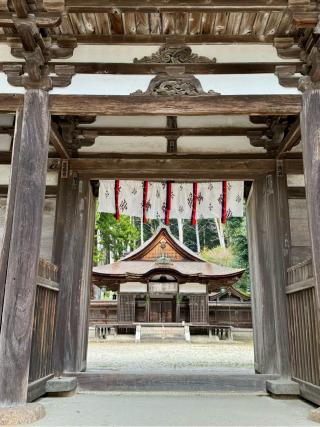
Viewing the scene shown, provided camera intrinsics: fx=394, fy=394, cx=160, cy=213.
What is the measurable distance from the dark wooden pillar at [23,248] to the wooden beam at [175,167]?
1798 millimetres

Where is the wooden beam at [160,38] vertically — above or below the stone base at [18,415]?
above

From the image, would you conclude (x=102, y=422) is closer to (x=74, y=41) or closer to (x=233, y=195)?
(x=74, y=41)

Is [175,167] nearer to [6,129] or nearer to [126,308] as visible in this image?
[6,129]

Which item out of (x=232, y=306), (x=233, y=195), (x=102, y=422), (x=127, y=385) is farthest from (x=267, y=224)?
(x=232, y=306)

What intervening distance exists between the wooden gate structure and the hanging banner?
69 centimetres

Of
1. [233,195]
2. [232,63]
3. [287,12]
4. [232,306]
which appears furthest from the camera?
[232,306]

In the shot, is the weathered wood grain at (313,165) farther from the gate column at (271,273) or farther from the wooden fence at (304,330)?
the gate column at (271,273)

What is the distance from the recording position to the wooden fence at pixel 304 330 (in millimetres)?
4397

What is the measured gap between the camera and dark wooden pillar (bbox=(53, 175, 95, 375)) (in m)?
5.42

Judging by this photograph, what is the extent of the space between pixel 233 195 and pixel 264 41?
3.13 m

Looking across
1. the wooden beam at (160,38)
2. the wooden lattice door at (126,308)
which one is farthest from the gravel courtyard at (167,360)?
the wooden lattice door at (126,308)

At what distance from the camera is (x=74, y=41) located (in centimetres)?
452

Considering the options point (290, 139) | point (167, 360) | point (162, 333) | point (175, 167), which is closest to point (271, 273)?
point (290, 139)

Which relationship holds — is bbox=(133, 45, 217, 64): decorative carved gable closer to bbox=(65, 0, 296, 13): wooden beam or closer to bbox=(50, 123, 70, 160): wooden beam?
bbox=(65, 0, 296, 13): wooden beam
